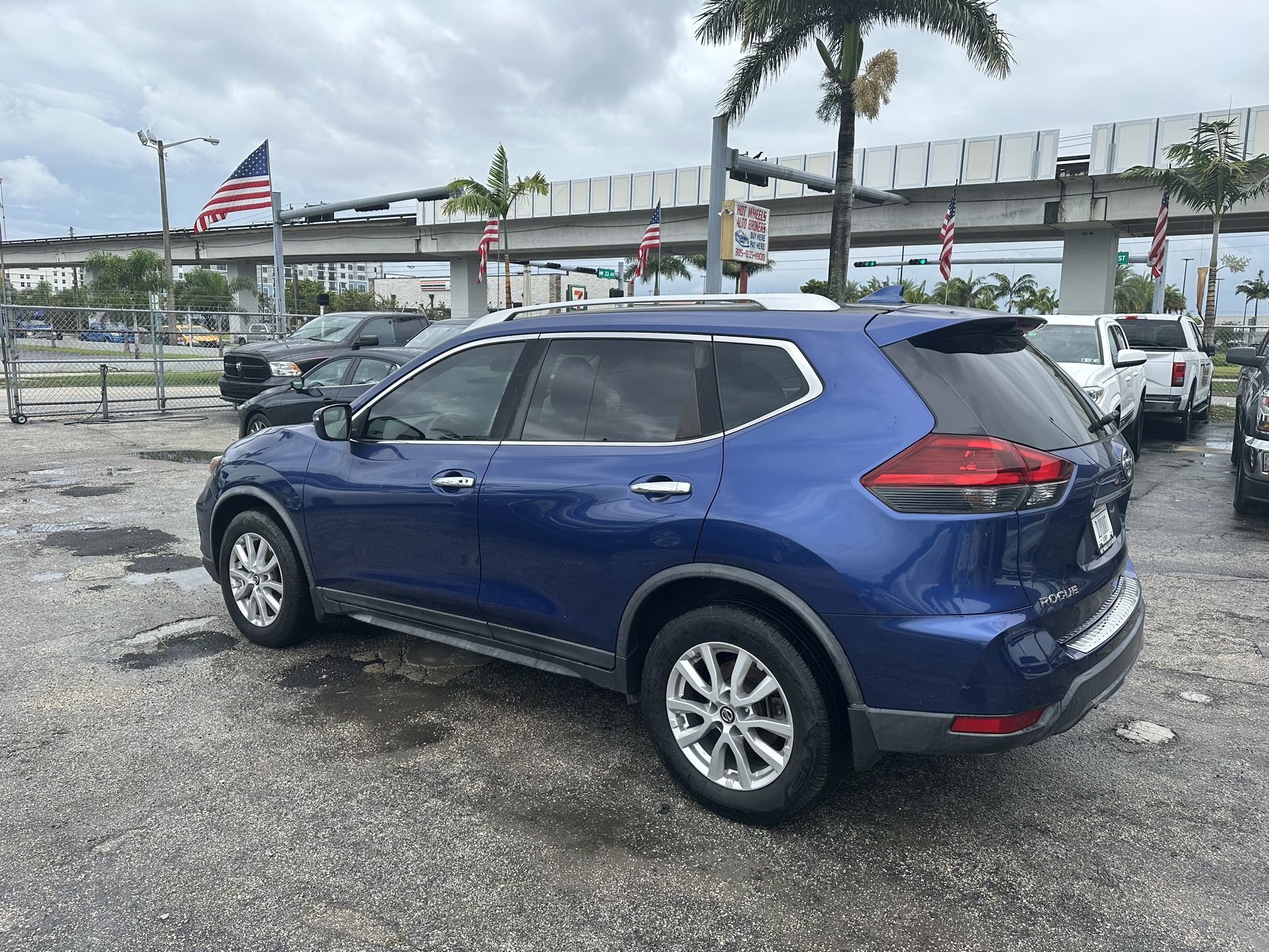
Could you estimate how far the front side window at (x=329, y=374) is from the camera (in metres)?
11.5

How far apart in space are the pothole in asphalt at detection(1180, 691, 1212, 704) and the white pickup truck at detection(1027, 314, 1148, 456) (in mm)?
5621

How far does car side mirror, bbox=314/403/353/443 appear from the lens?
14.1ft

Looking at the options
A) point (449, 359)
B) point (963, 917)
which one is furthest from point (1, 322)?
point (963, 917)

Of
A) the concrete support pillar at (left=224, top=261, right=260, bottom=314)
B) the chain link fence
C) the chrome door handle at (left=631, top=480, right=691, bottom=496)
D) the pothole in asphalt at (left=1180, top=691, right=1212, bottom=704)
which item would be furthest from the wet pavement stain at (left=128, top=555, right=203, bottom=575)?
the concrete support pillar at (left=224, top=261, right=260, bottom=314)

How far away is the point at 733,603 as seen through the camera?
10.00 ft

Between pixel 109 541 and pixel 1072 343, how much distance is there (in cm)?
1006

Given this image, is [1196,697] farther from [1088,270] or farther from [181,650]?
[1088,270]

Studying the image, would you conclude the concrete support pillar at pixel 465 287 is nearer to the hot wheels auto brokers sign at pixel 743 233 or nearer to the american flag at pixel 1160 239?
the american flag at pixel 1160 239

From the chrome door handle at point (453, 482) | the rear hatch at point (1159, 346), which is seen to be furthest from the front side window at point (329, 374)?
the rear hatch at point (1159, 346)

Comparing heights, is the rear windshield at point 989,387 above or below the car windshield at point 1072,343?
below

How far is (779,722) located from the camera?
9.75ft

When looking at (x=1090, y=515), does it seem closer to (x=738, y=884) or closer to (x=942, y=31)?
(x=738, y=884)

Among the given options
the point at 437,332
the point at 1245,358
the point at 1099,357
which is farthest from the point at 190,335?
the point at 1245,358

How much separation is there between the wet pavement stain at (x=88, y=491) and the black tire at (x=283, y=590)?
5198 mm
